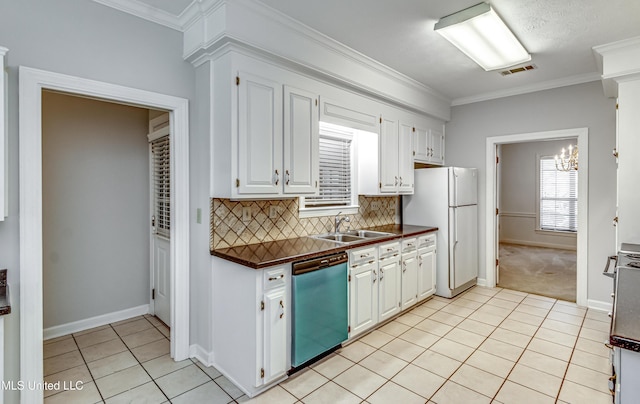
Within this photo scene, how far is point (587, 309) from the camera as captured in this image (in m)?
3.82

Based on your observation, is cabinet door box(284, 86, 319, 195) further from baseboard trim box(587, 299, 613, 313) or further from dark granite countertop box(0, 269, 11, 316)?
baseboard trim box(587, 299, 613, 313)

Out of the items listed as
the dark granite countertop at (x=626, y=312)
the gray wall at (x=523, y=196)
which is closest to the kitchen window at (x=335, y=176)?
the dark granite countertop at (x=626, y=312)

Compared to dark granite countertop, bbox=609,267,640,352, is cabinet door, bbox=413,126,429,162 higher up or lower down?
higher up

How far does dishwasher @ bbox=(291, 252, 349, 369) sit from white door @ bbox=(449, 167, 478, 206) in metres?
2.06

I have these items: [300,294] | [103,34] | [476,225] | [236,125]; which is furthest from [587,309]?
[103,34]

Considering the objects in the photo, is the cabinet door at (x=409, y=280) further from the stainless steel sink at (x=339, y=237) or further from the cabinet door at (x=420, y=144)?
the cabinet door at (x=420, y=144)

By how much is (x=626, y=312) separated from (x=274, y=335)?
6.22ft

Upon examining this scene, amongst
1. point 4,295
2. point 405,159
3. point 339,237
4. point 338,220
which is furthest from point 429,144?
point 4,295

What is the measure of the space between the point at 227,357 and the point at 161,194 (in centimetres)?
186

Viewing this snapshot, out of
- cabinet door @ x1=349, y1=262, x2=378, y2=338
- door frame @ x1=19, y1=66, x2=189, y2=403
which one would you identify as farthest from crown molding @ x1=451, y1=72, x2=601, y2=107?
door frame @ x1=19, y1=66, x2=189, y2=403

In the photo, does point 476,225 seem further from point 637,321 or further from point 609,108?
point 637,321

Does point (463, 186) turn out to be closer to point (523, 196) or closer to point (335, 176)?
point (335, 176)

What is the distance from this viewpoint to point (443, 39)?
2926mm

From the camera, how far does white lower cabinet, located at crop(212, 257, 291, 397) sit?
7.32 feet
